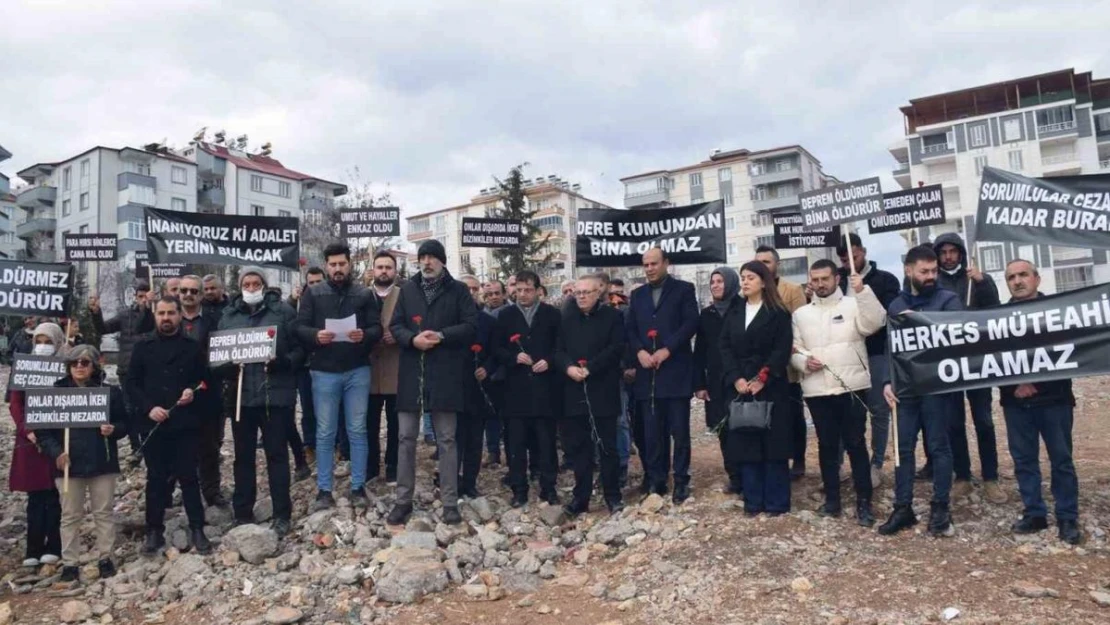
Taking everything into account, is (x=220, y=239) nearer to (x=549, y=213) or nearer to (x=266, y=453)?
(x=266, y=453)

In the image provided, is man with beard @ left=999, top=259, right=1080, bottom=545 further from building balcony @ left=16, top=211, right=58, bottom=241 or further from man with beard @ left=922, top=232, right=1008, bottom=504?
building balcony @ left=16, top=211, right=58, bottom=241

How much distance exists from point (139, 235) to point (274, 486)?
56860mm

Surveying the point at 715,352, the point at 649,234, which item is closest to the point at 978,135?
the point at 649,234

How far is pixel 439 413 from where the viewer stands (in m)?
7.25

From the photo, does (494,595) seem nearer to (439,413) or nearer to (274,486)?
(439,413)

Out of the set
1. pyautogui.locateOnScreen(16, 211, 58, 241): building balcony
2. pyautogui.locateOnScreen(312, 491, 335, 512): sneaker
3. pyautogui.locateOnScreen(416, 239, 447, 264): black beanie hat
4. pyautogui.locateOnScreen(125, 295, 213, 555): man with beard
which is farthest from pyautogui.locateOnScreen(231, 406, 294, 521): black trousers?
pyautogui.locateOnScreen(16, 211, 58, 241): building balcony

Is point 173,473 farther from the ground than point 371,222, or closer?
closer

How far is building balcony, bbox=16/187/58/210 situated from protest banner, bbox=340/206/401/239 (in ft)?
199

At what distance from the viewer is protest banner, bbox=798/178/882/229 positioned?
912 cm

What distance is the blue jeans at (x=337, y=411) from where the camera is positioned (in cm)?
740

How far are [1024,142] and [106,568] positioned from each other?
2548 inches

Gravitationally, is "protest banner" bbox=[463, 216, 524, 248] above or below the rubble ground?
above

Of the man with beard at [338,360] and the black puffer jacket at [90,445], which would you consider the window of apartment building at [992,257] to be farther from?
the black puffer jacket at [90,445]

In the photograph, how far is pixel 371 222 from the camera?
11938 mm
